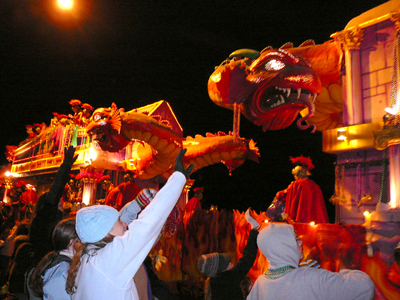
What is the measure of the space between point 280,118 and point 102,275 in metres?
5.74

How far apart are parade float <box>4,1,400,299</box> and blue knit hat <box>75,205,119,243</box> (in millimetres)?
3709

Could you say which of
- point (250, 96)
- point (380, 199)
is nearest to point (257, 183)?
point (250, 96)

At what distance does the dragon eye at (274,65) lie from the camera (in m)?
5.93

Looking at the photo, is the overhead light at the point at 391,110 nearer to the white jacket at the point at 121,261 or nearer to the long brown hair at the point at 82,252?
the white jacket at the point at 121,261

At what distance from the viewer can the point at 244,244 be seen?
6.74m

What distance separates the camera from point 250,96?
6582 mm

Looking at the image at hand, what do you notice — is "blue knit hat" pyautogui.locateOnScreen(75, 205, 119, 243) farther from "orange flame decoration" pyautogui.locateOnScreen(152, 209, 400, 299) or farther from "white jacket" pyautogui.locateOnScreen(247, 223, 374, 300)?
"orange flame decoration" pyautogui.locateOnScreen(152, 209, 400, 299)

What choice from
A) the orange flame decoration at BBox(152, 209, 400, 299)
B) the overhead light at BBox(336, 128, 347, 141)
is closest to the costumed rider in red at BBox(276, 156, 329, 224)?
the orange flame decoration at BBox(152, 209, 400, 299)

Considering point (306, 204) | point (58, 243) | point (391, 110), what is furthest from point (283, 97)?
point (58, 243)

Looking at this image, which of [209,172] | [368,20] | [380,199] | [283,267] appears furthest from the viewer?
[209,172]

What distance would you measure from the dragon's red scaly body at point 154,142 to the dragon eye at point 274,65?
2.90 meters

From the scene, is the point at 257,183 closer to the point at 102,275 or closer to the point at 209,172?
the point at 209,172

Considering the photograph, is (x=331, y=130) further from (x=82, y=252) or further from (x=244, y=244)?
(x=82, y=252)

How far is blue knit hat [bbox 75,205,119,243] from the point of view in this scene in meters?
1.60
